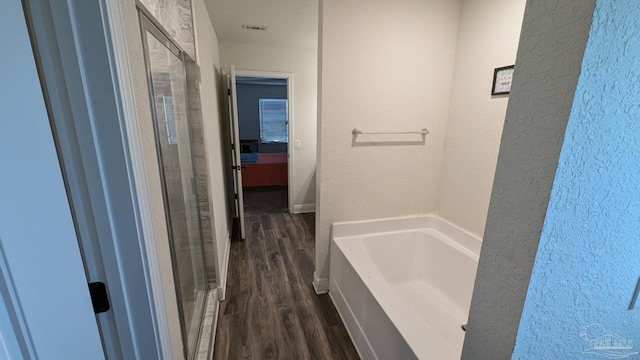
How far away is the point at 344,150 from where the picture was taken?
2.05 metres

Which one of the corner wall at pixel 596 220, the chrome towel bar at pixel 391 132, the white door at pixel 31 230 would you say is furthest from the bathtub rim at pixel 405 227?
the white door at pixel 31 230

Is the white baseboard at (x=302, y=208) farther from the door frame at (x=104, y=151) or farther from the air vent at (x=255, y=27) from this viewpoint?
the door frame at (x=104, y=151)

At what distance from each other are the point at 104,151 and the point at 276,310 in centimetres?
189

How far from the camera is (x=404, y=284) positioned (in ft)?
7.29

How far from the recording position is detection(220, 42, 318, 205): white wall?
350 centimetres

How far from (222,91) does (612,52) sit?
3.64 m

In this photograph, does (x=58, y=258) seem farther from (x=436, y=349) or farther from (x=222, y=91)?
(x=222, y=91)

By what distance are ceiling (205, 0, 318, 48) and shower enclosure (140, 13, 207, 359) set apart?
112 cm

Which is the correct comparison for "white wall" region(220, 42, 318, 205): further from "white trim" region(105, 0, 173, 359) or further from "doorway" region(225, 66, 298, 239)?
"white trim" region(105, 0, 173, 359)

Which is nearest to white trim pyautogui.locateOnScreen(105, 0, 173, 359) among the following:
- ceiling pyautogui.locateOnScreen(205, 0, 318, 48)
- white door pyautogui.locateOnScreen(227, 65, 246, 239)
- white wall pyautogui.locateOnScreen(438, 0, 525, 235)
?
white wall pyautogui.locateOnScreen(438, 0, 525, 235)

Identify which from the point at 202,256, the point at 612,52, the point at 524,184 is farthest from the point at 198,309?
the point at 612,52

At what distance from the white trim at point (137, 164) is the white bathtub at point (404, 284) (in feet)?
3.50

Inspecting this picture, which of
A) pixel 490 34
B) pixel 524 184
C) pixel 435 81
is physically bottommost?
pixel 524 184

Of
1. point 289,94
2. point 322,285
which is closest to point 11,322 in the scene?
point 322,285
